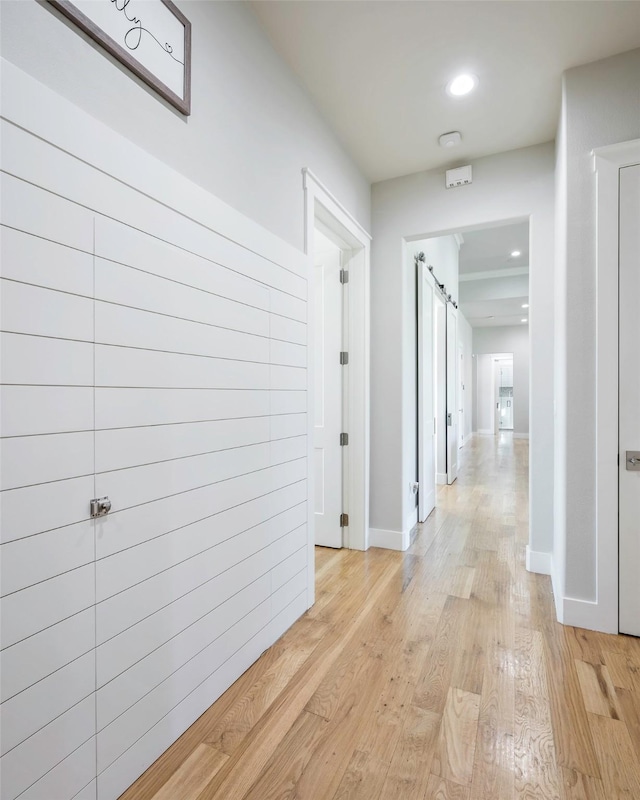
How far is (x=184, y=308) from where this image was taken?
1.38 metres

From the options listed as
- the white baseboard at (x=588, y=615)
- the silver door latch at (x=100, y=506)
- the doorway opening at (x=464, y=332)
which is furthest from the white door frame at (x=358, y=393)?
the silver door latch at (x=100, y=506)

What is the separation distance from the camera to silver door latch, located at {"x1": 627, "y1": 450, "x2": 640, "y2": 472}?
1942 mm

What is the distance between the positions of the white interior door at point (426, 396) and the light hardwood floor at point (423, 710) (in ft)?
4.29

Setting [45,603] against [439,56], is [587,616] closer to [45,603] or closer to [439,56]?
[45,603]

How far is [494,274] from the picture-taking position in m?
7.40

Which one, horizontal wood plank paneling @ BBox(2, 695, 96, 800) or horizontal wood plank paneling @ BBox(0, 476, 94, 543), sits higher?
horizontal wood plank paneling @ BBox(0, 476, 94, 543)

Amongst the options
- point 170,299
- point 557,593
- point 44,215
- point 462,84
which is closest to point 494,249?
point 462,84

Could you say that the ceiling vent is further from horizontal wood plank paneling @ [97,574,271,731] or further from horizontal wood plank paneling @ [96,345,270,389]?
horizontal wood plank paneling @ [97,574,271,731]

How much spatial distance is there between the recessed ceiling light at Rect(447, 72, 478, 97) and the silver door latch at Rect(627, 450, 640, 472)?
6.71 ft

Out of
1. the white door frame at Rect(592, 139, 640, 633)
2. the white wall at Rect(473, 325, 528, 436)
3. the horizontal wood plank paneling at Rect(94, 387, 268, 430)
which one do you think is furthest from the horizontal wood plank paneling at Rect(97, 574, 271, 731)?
the white wall at Rect(473, 325, 528, 436)

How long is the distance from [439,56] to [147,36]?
4.82 ft

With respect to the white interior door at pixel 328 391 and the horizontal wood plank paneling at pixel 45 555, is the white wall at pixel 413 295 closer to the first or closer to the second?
the white interior door at pixel 328 391

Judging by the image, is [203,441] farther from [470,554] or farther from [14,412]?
[470,554]

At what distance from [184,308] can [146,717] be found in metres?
1.27
